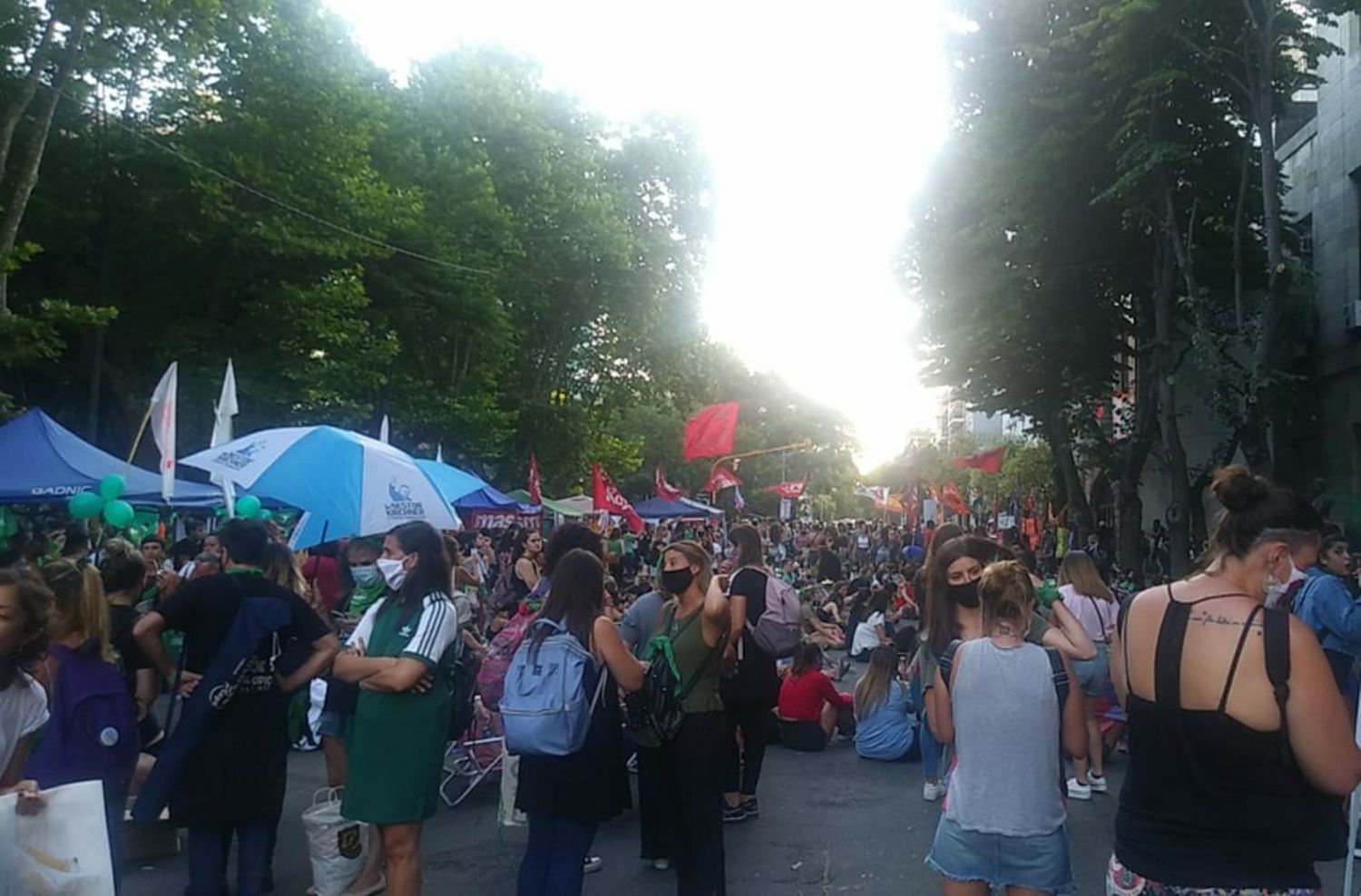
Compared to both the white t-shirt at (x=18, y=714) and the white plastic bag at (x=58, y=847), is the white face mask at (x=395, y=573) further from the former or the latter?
the white plastic bag at (x=58, y=847)

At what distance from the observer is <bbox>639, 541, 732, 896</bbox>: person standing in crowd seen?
5.03 meters

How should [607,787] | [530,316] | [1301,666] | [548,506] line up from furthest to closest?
1. [530,316]
2. [548,506]
3. [607,787]
4. [1301,666]

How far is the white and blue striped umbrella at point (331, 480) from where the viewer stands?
7.94m

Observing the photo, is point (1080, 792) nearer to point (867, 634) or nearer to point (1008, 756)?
point (1008, 756)

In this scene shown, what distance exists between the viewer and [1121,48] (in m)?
17.3

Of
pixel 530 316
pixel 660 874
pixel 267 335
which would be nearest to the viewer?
pixel 660 874

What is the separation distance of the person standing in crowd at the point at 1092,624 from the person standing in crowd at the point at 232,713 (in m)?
5.12

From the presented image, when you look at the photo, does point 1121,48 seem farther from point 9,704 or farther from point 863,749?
point 9,704

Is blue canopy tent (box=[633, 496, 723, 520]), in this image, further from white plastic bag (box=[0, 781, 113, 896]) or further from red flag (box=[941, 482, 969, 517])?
white plastic bag (box=[0, 781, 113, 896])

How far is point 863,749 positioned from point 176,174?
58.0 feet

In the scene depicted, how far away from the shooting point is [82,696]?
439cm

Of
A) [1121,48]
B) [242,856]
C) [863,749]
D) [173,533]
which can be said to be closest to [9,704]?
[242,856]

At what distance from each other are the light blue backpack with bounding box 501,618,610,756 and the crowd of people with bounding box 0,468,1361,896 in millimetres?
12

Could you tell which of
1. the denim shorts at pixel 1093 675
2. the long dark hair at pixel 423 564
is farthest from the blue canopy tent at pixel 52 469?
the denim shorts at pixel 1093 675
